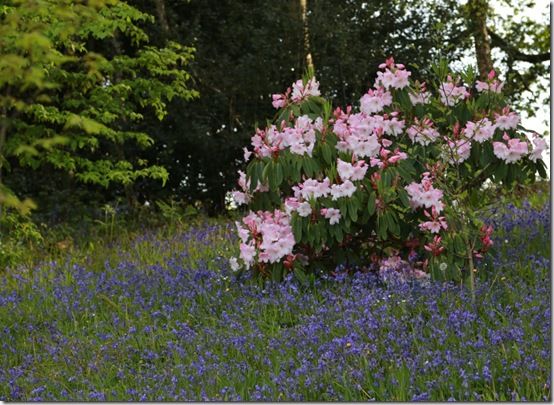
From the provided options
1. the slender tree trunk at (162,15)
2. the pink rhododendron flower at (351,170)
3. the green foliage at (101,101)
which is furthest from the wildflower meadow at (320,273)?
the slender tree trunk at (162,15)

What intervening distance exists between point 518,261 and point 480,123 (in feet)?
3.53

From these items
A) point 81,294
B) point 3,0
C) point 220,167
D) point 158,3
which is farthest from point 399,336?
point 158,3

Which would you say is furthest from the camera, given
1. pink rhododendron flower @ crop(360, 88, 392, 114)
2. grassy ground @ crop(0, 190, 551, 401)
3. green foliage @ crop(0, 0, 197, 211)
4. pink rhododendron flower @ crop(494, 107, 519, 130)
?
green foliage @ crop(0, 0, 197, 211)

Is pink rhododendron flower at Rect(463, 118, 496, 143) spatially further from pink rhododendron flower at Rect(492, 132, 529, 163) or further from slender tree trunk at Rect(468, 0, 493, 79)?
slender tree trunk at Rect(468, 0, 493, 79)

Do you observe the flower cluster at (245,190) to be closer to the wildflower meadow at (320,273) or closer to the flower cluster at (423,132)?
the wildflower meadow at (320,273)

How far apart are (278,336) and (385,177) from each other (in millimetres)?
1500

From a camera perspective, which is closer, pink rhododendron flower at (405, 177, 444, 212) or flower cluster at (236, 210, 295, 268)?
pink rhododendron flower at (405, 177, 444, 212)

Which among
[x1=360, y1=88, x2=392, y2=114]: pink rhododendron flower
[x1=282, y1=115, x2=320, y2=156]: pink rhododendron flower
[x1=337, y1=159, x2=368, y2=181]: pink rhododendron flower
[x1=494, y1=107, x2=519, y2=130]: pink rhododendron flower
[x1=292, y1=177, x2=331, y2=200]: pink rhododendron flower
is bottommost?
[x1=292, y1=177, x2=331, y2=200]: pink rhododendron flower

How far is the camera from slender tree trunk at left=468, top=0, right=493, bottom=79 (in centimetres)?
1361

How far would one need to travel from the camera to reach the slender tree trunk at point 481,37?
13.6m

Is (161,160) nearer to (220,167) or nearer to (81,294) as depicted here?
(220,167)

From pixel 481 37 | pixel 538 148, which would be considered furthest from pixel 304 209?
pixel 481 37

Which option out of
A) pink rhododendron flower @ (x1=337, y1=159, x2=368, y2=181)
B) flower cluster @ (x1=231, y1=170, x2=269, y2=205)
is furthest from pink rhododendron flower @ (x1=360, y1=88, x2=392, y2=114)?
flower cluster @ (x1=231, y1=170, x2=269, y2=205)

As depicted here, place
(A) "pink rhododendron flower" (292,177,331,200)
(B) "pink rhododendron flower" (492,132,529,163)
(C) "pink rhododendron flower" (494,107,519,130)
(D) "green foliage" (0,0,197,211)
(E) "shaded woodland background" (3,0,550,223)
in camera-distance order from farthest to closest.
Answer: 1. (E) "shaded woodland background" (3,0,550,223)
2. (D) "green foliage" (0,0,197,211)
3. (C) "pink rhododendron flower" (494,107,519,130)
4. (B) "pink rhododendron flower" (492,132,529,163)
5. (A) "pink rhododendron flower" (292,177,331,200)
